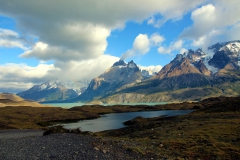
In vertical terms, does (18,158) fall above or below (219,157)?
above

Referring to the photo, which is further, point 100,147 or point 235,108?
point 235,108

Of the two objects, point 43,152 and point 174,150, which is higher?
point 43,152

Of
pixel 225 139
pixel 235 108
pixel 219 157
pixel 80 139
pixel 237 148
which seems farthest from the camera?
pixel 235 108

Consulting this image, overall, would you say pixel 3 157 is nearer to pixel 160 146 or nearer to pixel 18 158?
pixel 18 158

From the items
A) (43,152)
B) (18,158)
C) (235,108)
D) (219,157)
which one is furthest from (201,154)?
(235,108)

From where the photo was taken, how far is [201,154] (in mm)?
28656

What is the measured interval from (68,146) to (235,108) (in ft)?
285

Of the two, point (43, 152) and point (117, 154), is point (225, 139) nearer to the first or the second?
point (117, 154)

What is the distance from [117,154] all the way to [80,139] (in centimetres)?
735

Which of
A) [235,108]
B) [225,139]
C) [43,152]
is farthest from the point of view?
[235,108]

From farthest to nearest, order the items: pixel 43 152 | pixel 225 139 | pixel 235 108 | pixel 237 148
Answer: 1. pixel 235 108
2. pixel 225 139
3. pixel 237 148
4. pixel 43 152

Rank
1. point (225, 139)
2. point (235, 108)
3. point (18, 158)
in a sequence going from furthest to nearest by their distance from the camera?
point (235, 108) → point (225, 139) → point (18, 158)

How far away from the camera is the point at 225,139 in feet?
125

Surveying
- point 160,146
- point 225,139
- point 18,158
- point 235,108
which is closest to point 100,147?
point 18,158
